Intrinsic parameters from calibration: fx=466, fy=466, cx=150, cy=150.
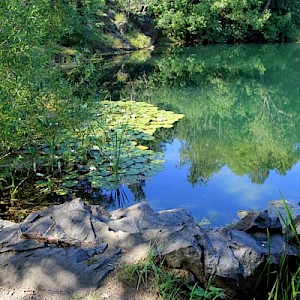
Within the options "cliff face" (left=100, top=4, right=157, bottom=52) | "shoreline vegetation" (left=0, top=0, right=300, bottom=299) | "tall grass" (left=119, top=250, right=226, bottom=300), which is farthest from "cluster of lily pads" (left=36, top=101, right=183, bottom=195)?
"cliff face" (left=100, top=4, right=157, bottom=52)

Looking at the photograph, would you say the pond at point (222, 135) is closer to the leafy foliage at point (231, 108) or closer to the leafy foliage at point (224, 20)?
the leafy foliage at point (231, 108)

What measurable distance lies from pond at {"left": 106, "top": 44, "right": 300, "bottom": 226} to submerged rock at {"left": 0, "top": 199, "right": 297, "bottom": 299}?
2080mm

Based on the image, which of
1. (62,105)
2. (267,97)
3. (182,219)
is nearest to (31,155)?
(62,105)

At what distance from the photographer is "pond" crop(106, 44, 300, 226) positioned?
589cm

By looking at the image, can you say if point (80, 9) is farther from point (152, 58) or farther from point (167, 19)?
point (167, 19)

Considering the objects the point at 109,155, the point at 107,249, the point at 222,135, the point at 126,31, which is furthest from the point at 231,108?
the point at 126,31

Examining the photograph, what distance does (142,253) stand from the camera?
2.72 meters

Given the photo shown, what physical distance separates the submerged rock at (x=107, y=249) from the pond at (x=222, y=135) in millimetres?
2080

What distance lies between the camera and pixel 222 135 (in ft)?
28.5

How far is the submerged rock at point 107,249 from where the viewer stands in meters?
2.65

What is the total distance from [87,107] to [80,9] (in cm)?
1156

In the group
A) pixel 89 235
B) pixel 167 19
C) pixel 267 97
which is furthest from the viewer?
pixel 167 19

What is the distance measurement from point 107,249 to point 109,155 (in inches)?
149

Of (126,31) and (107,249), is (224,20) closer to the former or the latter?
(126,31)
